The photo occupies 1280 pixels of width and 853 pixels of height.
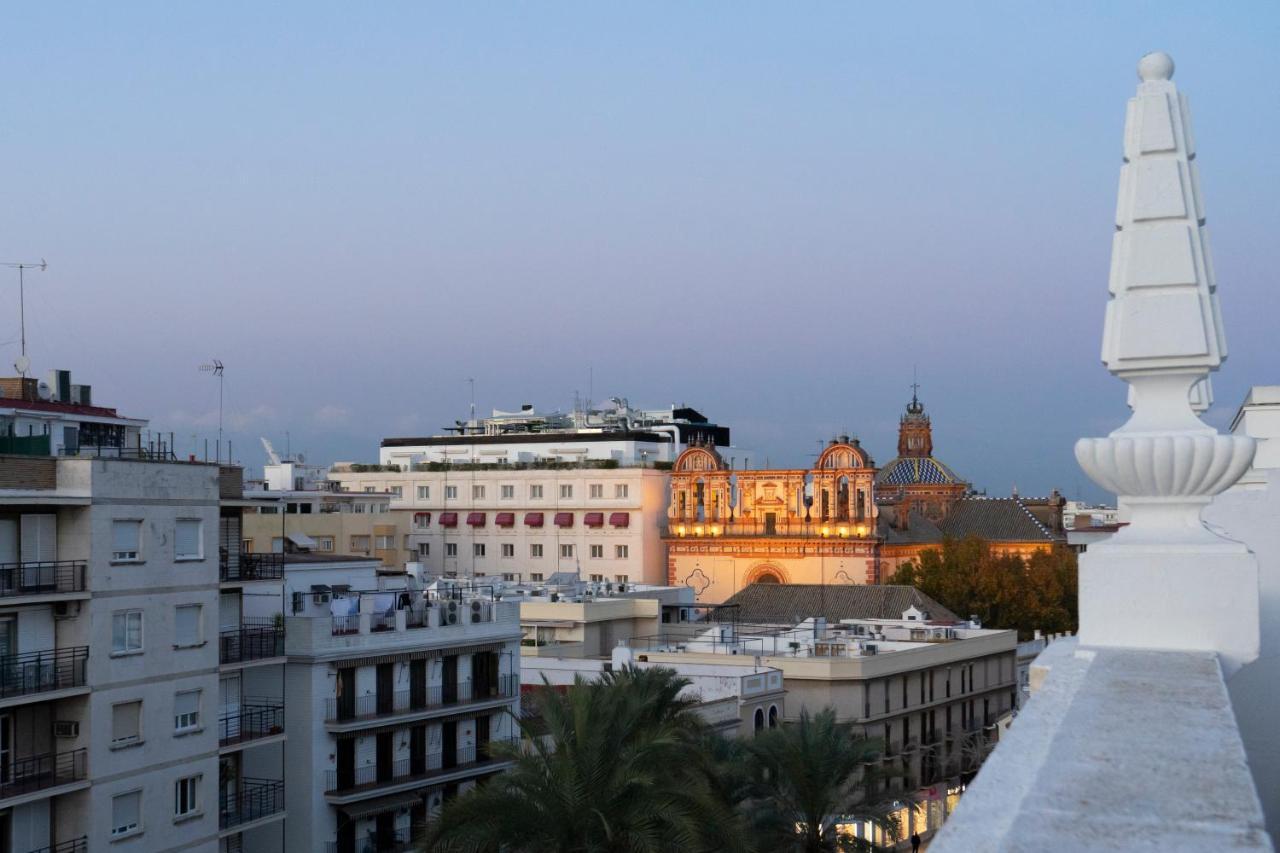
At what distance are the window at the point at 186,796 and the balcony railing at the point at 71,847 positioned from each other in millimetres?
2475

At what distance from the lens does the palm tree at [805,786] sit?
27.0 metres

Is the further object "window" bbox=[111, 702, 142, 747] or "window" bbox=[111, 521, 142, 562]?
"window" bbox=[111, 521, 142, 562]

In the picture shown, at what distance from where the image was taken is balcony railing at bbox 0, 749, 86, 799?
86.9 feet

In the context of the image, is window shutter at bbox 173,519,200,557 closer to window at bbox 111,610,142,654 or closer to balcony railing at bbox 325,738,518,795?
window at bbox 111,610,142,654

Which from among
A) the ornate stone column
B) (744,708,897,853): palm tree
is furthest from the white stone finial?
(744,708,897,853): palm tree

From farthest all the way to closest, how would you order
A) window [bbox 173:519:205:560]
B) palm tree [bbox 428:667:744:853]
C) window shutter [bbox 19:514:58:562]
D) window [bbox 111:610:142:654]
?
window [bbox 173:519:205:560]
window [bbox 111:610:142:654]
window shutter [bbox 19:514:58:562]
palm tree [bbox 428:667:744:853]

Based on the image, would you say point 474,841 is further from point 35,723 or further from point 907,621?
point 907,621

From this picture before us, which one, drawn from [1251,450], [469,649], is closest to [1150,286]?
[1251,450]

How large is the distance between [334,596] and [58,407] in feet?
29.0

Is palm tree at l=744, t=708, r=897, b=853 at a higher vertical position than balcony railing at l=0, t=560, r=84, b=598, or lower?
lower

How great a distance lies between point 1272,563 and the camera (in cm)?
824

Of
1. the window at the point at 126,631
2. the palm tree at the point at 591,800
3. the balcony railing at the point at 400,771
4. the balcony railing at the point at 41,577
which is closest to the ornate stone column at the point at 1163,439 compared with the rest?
the palm tree at the point at 591,800

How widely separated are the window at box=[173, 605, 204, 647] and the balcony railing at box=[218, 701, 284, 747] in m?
2.04

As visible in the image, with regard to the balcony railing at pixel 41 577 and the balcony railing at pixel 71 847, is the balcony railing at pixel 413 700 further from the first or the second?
the balcony railing at pixel 41 577
